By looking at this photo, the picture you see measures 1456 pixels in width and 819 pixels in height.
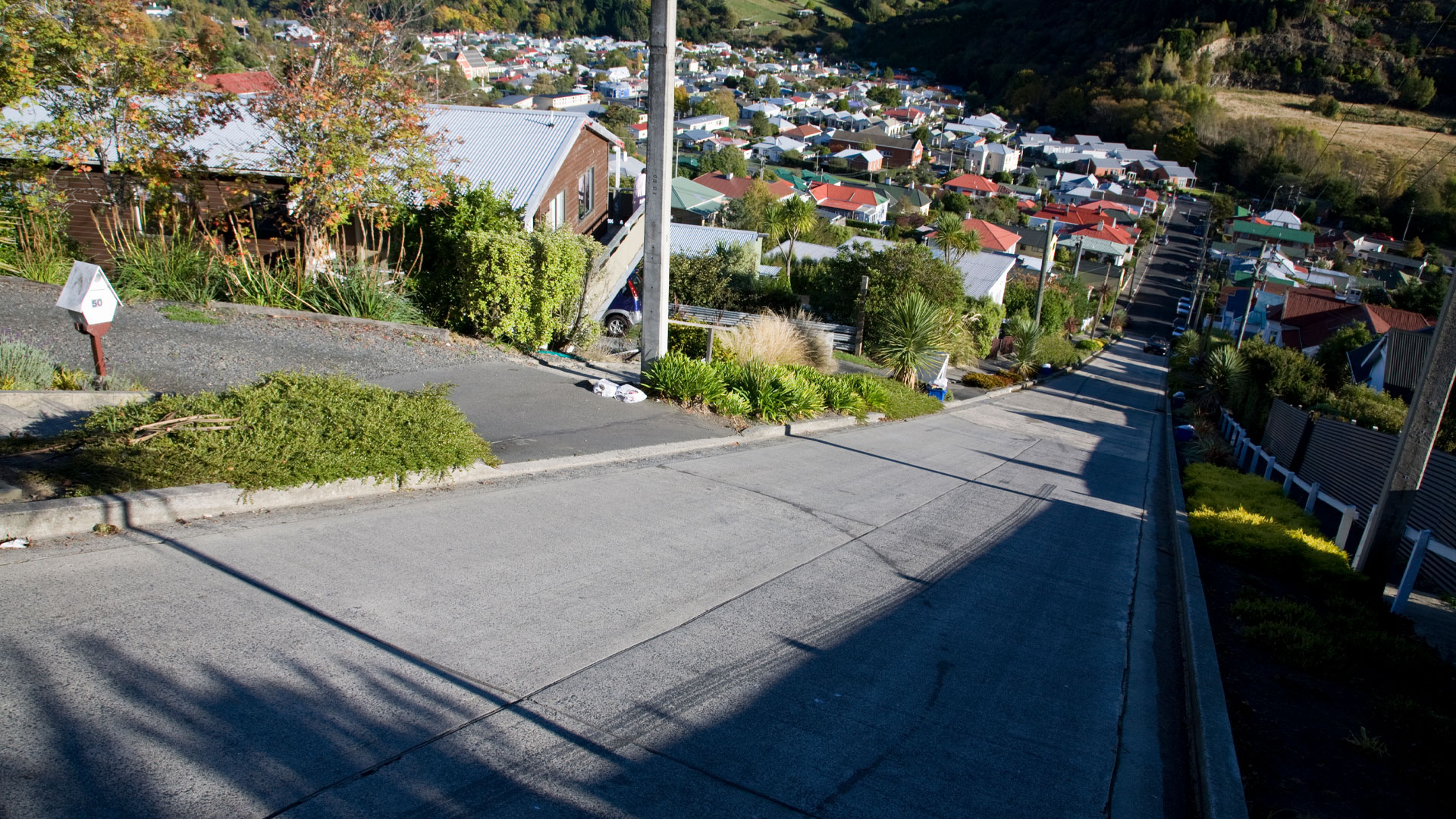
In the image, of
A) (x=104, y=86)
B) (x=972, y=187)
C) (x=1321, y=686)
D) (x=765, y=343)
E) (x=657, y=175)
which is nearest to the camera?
(x=1321, y=686)

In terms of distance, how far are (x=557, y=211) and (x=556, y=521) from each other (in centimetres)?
1588

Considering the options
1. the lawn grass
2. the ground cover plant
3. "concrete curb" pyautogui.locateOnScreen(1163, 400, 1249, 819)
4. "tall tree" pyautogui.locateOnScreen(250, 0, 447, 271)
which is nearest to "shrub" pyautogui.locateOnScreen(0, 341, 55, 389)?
the lawn grass

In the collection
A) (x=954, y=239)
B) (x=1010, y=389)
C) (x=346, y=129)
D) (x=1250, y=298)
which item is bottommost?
(x=1010, y=389)

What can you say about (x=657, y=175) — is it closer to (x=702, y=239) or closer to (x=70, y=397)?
(x=70, y=397)

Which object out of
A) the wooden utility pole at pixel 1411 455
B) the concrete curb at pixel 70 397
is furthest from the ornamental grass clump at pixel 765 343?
the concrete curb at pixel 70 397

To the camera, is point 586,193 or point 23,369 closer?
point 23,369

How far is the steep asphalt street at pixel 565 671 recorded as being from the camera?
3.36 metres

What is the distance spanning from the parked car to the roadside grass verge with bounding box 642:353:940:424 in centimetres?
509

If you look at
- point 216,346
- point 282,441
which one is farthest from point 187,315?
point 282,441

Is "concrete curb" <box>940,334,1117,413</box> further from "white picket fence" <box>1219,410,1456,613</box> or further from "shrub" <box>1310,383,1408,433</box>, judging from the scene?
"shrub" <box>1310,383,1408,433</box>

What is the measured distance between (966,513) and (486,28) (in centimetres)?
18151

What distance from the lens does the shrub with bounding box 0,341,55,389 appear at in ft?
23.9

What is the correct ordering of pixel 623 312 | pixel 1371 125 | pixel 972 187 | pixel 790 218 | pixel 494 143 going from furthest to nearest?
pixel 1371 125
pixel 972 187
pixel 790 218
pixel 494 143
pixel 623 312

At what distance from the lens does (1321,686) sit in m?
5.38
